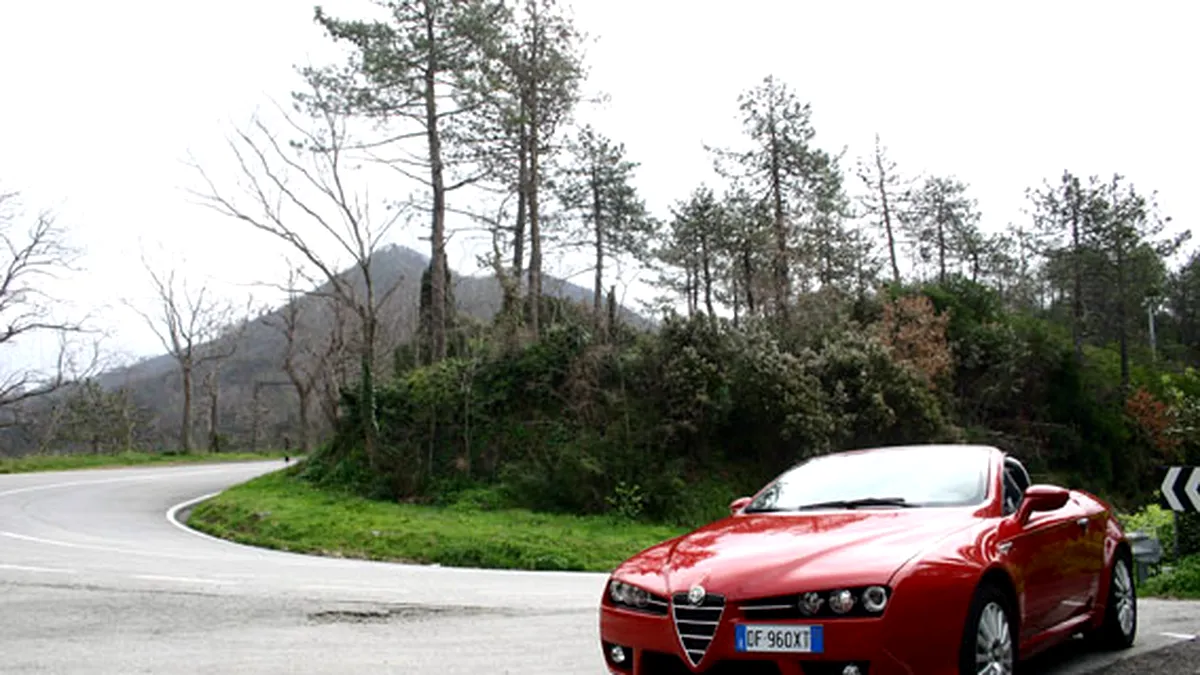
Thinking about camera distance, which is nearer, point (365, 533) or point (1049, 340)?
point (365, 533)

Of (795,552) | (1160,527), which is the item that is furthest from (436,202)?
(795,552)

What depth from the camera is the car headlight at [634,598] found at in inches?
188

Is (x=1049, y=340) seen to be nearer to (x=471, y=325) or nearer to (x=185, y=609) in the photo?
(x=471, y=325)

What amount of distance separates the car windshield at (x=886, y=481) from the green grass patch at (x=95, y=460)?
3975cm

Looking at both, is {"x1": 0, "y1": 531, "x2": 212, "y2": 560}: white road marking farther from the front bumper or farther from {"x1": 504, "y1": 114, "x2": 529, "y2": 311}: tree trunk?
{"x1": 504, "y1": 114, "x2": 529, "y2": 311}: tree trunk

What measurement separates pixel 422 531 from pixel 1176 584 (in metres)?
14.1

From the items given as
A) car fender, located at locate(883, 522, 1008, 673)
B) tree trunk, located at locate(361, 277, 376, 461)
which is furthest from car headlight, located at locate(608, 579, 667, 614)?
tree trunk, located at locate(361, 277, 376, 461)

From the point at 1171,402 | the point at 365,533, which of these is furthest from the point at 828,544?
the point at 1171,402

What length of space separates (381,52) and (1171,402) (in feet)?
120

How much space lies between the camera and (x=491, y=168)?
3256 centimetres

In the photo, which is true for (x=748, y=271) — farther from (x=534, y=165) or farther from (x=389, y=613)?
(x=389, y=613)

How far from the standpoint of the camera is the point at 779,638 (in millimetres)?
4289

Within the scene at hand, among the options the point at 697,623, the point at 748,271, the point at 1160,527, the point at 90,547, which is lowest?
the point at 90,547

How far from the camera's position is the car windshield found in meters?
5.56
